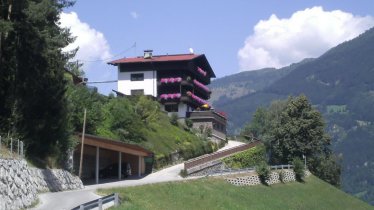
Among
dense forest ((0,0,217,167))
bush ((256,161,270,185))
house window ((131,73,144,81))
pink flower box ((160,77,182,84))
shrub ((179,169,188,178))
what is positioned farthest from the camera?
house window ((131,73,144,81))

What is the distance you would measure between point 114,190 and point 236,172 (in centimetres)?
2595

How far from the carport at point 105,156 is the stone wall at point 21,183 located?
39.0 feet

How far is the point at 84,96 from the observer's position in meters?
59.5

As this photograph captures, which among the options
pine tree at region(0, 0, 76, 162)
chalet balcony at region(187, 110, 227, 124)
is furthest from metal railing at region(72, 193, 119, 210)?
chalet balcony at region(187, 110, 227, 124)

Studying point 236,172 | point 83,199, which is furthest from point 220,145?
point 83,199

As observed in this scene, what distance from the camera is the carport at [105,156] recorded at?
52.3 meters

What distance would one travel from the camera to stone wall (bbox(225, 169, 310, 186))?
61575 millimetres

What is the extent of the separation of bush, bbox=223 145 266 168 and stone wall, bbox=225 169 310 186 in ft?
15.3

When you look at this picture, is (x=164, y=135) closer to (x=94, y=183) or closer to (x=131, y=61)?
(x=131, y=61)

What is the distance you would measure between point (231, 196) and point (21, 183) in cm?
2498

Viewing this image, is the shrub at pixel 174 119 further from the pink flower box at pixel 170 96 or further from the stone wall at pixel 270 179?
the stone wall at pixel 270 179

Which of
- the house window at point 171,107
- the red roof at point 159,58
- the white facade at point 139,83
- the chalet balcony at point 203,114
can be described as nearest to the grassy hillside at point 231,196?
the chalet balcony at point 203,114

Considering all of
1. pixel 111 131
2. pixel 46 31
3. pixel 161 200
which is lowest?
pixel 161 200

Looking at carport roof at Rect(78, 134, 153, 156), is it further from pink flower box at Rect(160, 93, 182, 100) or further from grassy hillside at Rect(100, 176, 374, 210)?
pink flower box at Rect(160, 93, 182, 100)
